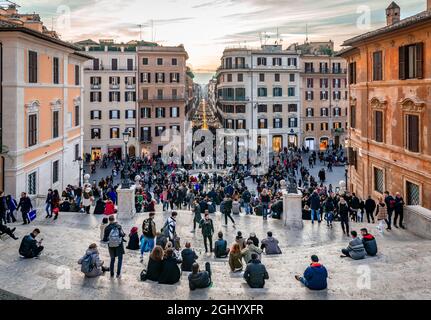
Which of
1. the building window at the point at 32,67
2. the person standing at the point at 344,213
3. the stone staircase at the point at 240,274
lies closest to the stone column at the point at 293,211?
the stone staircase at the point at 240,274

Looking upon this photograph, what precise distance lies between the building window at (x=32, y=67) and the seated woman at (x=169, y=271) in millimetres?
17472

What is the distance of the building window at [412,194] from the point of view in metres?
22.9

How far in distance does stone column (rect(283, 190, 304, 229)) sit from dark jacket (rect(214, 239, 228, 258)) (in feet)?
17.7

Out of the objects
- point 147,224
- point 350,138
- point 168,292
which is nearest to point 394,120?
point 350,138

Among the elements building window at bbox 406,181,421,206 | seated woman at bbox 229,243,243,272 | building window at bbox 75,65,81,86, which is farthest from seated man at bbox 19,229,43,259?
building window at bbox 75,65,81,86

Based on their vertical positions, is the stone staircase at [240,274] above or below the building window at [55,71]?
below

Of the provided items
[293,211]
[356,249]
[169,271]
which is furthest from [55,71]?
[356,249]

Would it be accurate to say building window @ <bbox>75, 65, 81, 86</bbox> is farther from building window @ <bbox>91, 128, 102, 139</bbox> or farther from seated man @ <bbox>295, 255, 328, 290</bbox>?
seated man @ <bbox>295, 255, 328, 290</bbox>

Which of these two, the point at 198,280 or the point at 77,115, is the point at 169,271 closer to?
the point at 198,280

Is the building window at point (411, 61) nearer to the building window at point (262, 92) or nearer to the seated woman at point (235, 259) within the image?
the seated woman at point (235, 259)

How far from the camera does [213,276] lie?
45.5 ft

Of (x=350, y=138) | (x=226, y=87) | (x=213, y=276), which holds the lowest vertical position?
(x=213, y=276)

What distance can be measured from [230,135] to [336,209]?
48314 millimetres
